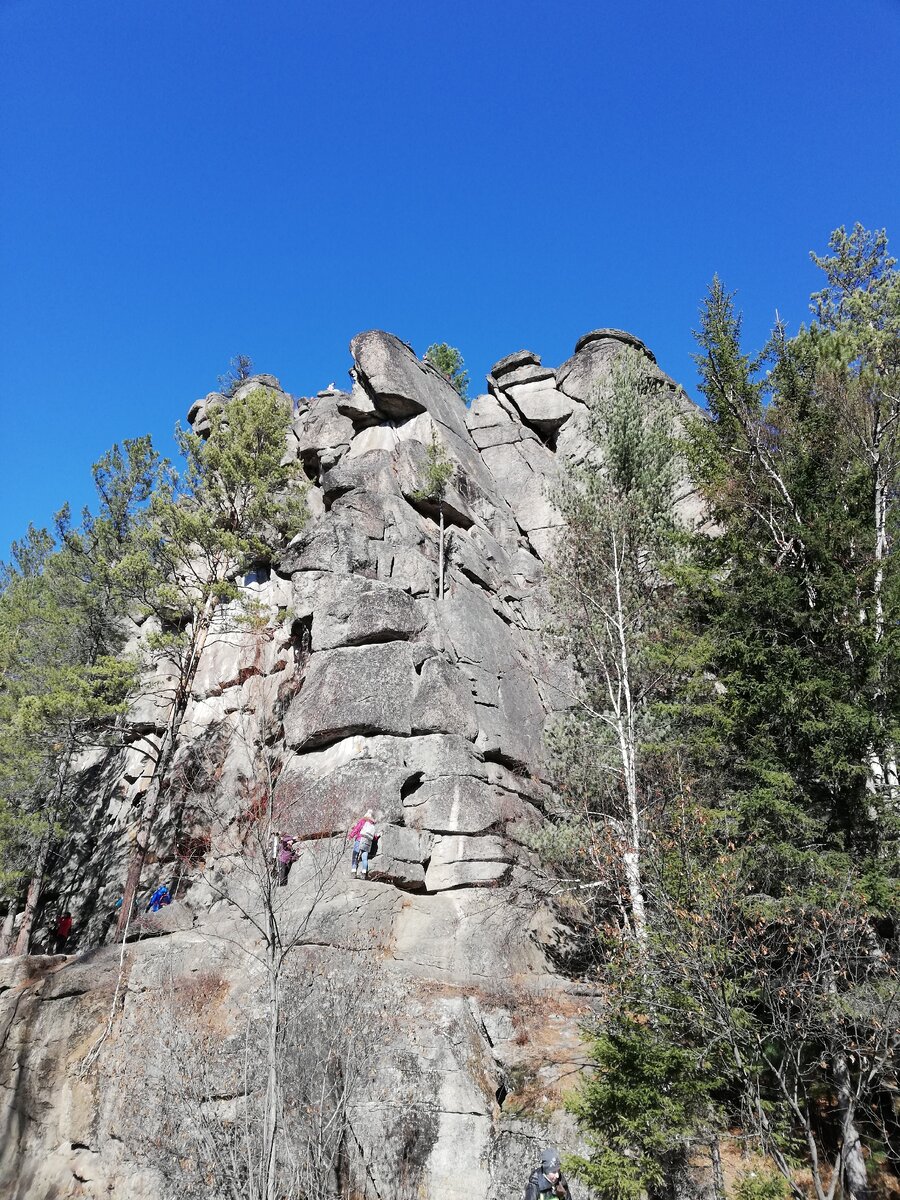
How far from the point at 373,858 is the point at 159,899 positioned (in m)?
5.96

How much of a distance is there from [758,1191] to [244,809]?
13.7 meters

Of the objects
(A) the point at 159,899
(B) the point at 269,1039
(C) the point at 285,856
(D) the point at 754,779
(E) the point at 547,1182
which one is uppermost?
(D) the point at 754,779

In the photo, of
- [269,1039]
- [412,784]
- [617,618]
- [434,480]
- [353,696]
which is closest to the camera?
[269,1039]

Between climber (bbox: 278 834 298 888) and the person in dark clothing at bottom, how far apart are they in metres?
7.78

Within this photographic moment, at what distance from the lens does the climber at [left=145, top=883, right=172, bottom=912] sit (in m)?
17.7

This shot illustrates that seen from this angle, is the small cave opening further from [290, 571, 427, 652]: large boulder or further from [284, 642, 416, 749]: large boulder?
[290, 571, 427, 652]: large boulder

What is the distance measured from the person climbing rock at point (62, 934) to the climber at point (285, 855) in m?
8.95

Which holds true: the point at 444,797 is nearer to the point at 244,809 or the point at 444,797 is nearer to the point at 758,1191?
the point at 244,809

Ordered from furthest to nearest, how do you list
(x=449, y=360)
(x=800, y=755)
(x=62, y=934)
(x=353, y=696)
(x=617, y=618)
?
1. (x=449, y=360)
2. (x=62, y=934)
3. (x=353, y=696)
4. (x=617, y=618)
5. (x=800, y=755)

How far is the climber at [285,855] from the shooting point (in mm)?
15614

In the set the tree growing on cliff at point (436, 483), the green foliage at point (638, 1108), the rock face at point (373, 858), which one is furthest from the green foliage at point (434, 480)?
the green foliage at point (638, 1108)

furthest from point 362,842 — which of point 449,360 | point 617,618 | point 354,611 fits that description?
point 449,360

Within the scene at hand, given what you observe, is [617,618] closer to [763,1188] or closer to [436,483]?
[436,483]

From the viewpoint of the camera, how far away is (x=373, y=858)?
52.3 feet
